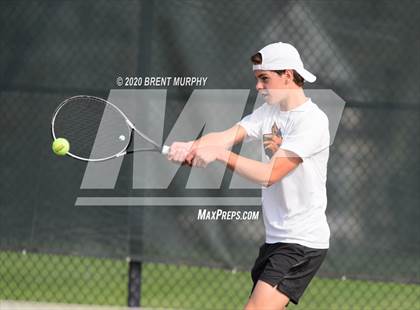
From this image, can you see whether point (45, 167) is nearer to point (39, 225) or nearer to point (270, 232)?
point (39, 225)

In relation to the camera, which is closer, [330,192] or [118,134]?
[118,134]

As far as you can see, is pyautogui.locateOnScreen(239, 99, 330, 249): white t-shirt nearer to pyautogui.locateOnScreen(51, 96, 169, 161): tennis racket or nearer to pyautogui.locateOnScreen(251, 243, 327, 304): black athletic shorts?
pyautogui.locateOnScreen(251, 243, 327, 304): black athletic shorts

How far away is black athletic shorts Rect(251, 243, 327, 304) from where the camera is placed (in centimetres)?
454

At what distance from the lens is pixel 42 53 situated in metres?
6.48

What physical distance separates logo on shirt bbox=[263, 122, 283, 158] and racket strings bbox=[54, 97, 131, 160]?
3.49 ft

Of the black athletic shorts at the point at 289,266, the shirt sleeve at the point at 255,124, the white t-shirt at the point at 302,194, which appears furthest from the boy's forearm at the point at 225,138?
the black athletic shorts at the point at 289,266

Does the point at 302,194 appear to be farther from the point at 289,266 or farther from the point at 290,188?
the point at 289,266

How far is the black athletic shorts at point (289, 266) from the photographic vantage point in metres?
4.54

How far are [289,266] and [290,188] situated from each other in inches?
13.8

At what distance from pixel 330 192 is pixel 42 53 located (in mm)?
2022

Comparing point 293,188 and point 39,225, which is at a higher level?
point 39,225

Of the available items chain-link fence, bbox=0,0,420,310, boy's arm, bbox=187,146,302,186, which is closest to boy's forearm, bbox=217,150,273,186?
boy's arm, bbox=187,146,302,186

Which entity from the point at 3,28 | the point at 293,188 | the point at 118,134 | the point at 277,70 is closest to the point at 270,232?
the point at 293,188

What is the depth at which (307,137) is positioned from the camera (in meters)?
4.46
